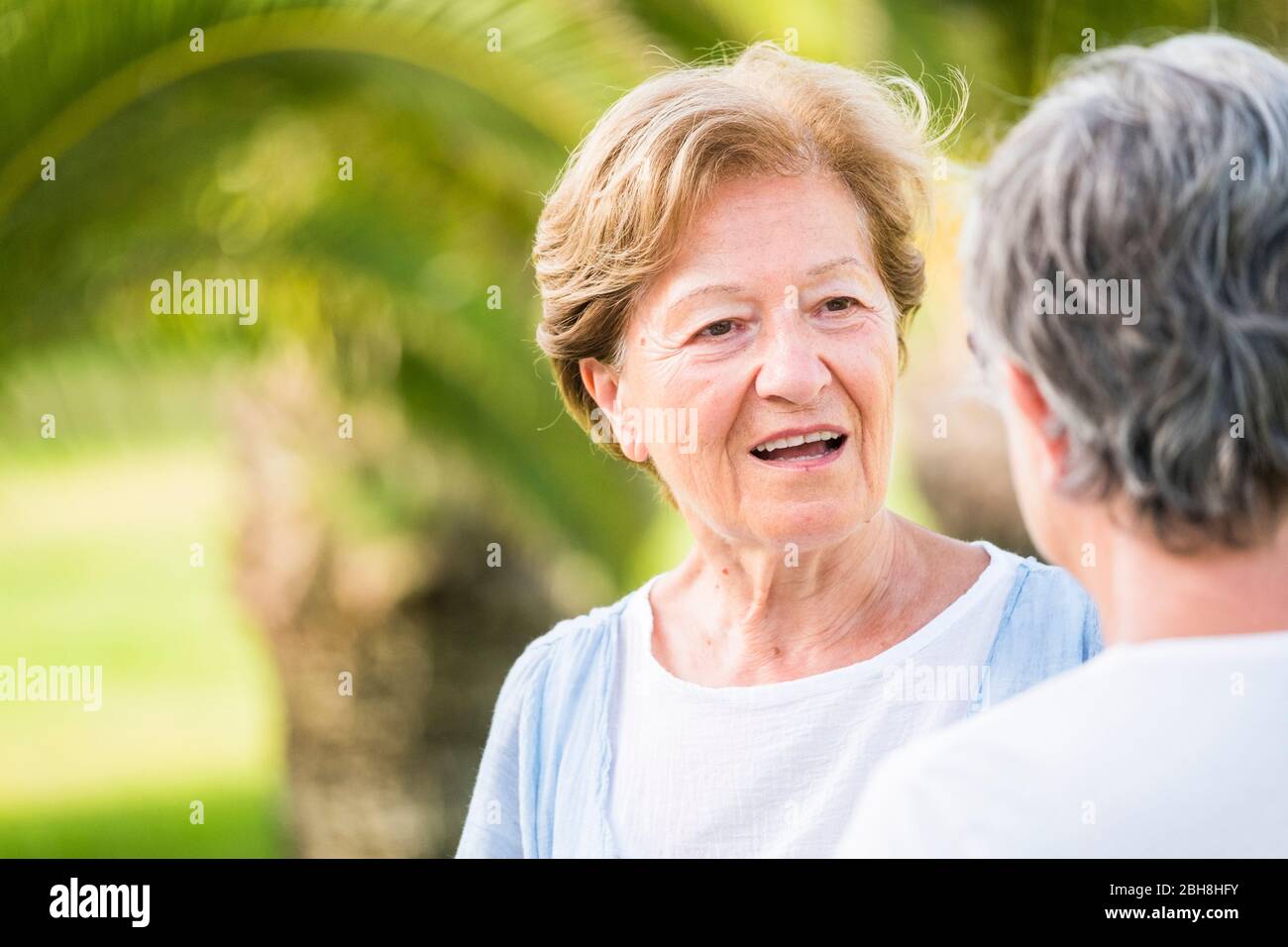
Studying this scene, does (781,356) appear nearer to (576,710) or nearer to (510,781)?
(576,710)

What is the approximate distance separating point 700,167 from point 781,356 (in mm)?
325

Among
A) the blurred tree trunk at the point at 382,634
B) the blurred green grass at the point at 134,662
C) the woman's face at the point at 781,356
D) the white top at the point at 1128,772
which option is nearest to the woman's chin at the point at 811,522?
the woman's face at the point at 781,356

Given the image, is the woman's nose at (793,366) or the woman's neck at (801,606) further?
the woman's neck at (801,606)

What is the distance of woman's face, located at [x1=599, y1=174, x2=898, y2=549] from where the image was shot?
6.93 ft

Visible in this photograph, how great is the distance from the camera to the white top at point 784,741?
2.11 meters

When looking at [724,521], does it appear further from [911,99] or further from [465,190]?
[465,190]

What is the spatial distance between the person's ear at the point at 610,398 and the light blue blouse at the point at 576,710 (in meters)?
0.29

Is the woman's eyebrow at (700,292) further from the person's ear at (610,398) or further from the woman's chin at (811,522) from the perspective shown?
the woman's chin at (811,522)

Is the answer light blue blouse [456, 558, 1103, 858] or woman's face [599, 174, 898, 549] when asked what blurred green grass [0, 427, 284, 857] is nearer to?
light blue blouse [456, 558, 1103, 858]

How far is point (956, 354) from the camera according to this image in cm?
424

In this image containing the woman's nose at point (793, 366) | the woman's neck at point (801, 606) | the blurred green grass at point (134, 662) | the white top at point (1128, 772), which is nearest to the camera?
the white top at point (1128, 772)

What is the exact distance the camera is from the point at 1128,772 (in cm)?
129

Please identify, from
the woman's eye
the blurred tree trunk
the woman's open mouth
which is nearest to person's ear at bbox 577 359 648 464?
the woman's open mouth

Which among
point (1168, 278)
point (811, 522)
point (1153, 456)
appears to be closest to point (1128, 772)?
point (1153, 456)
